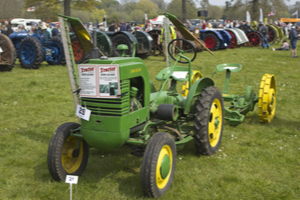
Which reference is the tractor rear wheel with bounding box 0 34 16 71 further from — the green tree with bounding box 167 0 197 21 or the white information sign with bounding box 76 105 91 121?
the green tree with bounding box 167 0 197 21

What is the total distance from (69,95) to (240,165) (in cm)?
505

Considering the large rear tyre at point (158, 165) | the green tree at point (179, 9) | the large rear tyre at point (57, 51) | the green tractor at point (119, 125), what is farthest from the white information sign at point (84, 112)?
the green tree at point (179, 9)

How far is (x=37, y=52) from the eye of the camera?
10844 millimetres

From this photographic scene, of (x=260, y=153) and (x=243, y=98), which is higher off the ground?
(x=243, y=98)

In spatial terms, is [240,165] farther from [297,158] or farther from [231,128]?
[231,128]

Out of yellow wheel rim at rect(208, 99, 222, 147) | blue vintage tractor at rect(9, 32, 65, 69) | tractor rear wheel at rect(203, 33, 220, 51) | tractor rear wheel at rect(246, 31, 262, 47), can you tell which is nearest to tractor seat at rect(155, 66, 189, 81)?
yellow wheel rim at rect(208, 99, 222, 147)

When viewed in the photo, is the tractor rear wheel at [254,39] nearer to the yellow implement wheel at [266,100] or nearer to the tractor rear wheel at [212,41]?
the tractor rear wheel at [212,41]

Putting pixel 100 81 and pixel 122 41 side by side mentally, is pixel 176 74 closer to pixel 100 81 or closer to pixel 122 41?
pixel 100 81

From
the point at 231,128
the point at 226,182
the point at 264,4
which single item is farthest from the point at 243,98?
the point at 264,4

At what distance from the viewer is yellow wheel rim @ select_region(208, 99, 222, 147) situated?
4213mm

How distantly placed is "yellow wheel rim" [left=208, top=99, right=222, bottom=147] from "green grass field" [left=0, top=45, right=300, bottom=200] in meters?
0.20

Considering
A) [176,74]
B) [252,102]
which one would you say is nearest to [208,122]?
[176,74]

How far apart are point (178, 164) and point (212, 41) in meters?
14.4

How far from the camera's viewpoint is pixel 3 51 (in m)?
10.4
